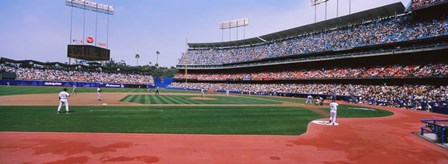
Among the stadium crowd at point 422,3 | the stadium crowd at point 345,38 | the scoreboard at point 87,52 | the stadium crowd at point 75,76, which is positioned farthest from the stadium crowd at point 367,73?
the scoreboard at point 87,52

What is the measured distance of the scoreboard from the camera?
6359 cm

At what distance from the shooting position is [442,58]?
3156 cm

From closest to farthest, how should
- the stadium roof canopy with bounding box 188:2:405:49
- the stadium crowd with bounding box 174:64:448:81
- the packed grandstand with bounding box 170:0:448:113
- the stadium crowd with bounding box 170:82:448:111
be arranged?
the stadium crowd with bounding box 170:82:448:111
the stadium crowd with bounding box 174:64:448:81
the packed grandstand with bounding box 170:0:448:113
the stadium roof canopy with bounding box 188:2:405:49

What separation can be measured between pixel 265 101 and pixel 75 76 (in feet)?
185

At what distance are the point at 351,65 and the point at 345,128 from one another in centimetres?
3391

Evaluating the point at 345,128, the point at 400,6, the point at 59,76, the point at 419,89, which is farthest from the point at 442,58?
the point at 59,76

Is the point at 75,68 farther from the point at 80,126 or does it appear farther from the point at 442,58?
the point at 442,58

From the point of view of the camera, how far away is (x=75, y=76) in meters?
67.2

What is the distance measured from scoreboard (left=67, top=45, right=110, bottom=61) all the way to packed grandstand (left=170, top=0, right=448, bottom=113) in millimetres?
31384

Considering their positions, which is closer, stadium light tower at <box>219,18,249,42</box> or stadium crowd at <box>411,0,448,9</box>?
stadium crowd at <box>411,0,448,9</box>

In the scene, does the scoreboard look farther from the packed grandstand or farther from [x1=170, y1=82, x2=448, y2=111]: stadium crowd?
[x1=170, y1=82, x2=448, y2=111]: stadium crowd

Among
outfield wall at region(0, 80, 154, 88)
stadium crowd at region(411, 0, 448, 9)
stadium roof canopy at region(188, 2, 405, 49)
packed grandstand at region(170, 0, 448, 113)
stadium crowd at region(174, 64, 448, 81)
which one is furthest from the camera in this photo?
outfield wall at region(0, 80, 154, 88)

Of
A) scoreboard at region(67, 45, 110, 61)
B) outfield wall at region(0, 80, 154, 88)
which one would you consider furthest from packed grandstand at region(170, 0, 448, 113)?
scoreboard at region(67, 45, 110, 61)

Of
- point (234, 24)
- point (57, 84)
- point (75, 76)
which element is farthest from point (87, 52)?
point (234, 24)
